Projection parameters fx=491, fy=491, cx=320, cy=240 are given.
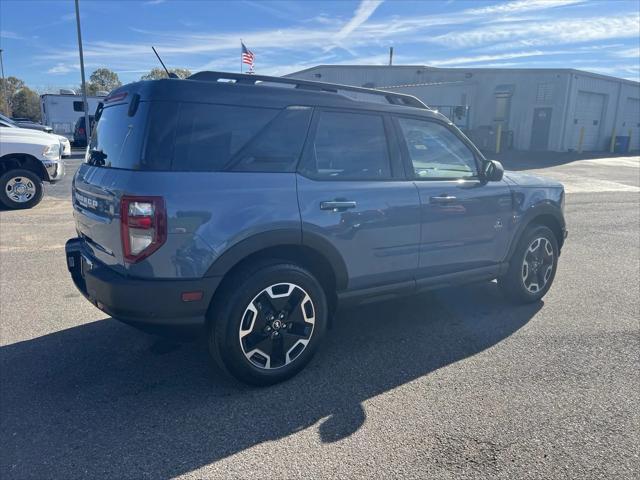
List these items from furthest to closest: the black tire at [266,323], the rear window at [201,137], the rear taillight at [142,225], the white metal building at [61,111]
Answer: the white metal building at [61,111] < the black tire at [266,323] < the rear window at [201,137] < the rear taillight at [142,225]

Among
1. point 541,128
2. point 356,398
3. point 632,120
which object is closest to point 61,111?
point 541,128

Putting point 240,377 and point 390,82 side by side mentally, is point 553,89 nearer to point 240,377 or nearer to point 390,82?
point 390,82

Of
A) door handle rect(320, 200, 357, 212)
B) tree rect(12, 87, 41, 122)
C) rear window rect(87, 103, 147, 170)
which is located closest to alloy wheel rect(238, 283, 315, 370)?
door handle rect(320, 200, 357, 212)

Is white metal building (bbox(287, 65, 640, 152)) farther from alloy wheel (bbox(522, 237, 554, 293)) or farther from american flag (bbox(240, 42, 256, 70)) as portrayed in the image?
alloy wheel (bbox(522, 237, 554, 293))

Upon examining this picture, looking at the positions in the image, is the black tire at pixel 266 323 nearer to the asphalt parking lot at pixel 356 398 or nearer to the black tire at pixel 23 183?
the asphalt parking lot at pixel 356 398

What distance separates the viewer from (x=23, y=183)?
30.6ft

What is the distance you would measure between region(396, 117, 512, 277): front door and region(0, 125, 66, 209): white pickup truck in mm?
8080

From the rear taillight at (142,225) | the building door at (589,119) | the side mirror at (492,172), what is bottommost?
the rear taillight at (142,225)

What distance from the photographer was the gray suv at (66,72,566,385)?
112 inches

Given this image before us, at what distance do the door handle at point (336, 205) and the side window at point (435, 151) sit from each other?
0.78m

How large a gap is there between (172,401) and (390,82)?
108ft

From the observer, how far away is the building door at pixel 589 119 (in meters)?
28.9

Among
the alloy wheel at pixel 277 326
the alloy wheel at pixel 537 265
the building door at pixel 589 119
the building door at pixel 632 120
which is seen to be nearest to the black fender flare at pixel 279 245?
the alloy wheel at pixel 277 326

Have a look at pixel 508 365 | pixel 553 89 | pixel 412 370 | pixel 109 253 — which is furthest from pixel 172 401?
pixel 553 89
